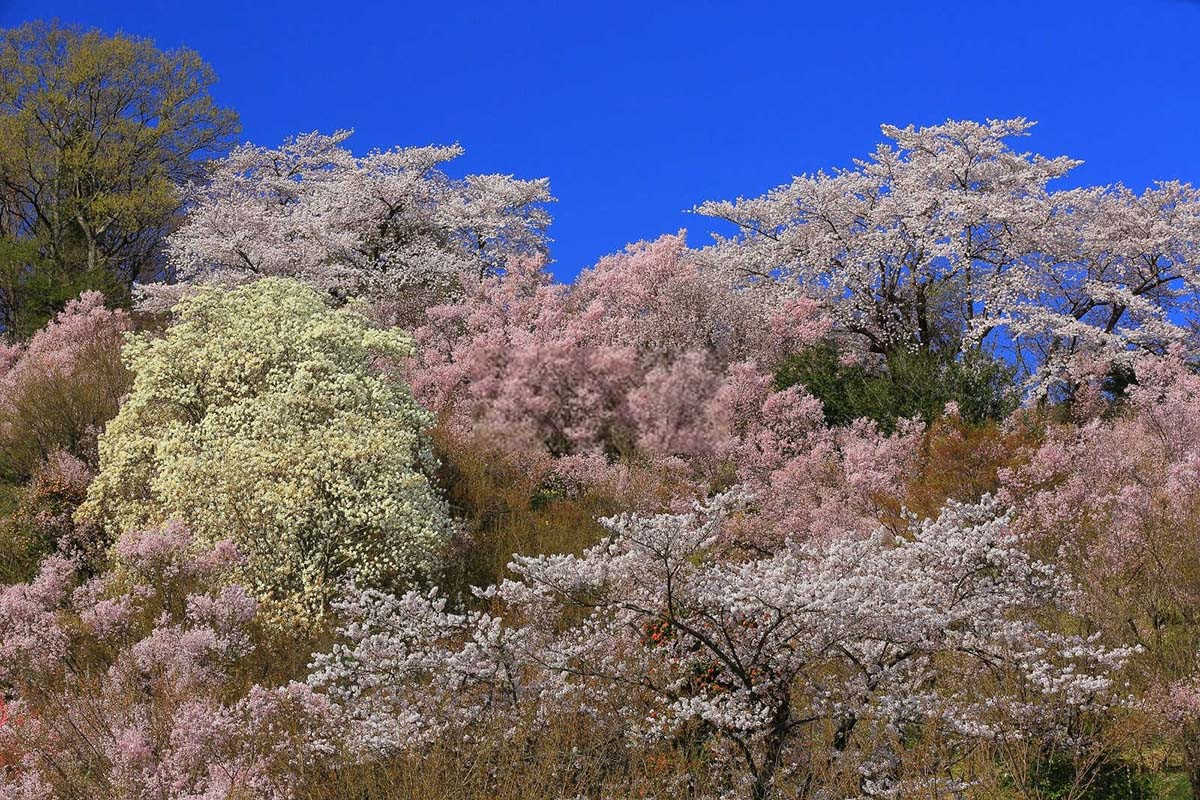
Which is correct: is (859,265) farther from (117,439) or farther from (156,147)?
(156,147)

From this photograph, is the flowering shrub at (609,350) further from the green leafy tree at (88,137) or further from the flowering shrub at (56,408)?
the green leafy tree at (88,137)

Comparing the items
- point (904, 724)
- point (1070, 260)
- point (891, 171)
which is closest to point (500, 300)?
point (891, 171)

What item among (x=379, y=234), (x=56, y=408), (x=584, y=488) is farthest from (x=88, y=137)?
(x=584, y=488)

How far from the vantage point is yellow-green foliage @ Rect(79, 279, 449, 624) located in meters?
12.5

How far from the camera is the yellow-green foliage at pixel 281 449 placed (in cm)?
1252

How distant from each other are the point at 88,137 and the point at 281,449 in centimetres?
2340

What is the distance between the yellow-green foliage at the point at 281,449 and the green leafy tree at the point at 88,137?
56.0 feet

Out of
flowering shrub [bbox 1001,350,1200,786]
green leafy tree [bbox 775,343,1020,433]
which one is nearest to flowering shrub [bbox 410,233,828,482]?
green leafy tree [bbox 775,343,1020,433]

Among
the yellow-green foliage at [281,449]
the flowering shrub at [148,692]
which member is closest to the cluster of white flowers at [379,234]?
the yellow-green foliage at [281,449]

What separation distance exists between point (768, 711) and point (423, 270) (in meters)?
20.8

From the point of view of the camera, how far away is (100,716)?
891cm

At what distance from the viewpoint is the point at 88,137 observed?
3206cm

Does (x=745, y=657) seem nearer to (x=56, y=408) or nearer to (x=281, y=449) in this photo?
(x=281, y=449)

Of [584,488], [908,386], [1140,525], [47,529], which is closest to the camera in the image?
[1140,525]
